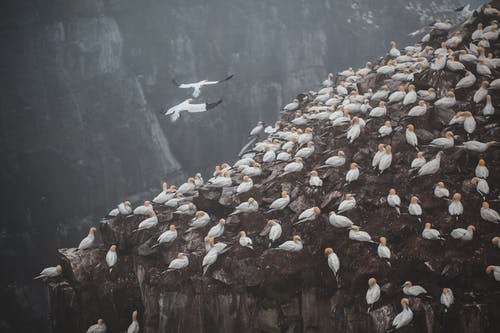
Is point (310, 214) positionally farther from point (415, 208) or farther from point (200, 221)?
point (200, 221)

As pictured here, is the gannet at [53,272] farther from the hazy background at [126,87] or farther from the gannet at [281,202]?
the hazy background at [126,87]

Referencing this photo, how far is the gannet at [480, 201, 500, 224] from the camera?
9.59 m

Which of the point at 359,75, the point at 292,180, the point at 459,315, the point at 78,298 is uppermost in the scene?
the point at 359,75

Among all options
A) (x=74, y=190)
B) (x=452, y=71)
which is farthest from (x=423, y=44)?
(x=74, y=190)

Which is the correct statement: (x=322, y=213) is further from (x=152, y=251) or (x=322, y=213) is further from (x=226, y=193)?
(x=152, y=251)

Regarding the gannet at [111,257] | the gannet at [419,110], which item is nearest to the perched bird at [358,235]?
the gannet at [419,110]

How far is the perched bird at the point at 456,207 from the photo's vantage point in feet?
32.9

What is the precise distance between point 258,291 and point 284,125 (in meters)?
9.77

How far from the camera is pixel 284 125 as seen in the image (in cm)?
1895

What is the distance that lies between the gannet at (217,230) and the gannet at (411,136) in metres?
6.29

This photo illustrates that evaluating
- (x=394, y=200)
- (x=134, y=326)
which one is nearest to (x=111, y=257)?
(x=134, y=326)

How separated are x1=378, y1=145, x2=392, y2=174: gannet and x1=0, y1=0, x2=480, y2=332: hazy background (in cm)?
2604

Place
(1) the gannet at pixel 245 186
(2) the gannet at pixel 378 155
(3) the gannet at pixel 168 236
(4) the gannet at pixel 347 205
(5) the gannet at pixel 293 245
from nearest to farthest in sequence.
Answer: (5) the gannet at pixel 293 245
(4) the gannet at pixel 347 205
(2) the gannet at pixel 378 155
(3) the gannet at pixel 168 236
(1) the gannet at pixel 245 186

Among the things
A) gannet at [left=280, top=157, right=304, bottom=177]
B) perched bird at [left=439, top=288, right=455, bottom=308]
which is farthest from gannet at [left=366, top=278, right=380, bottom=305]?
gannet at [left=280, top=157, right=304, bottom=177]
